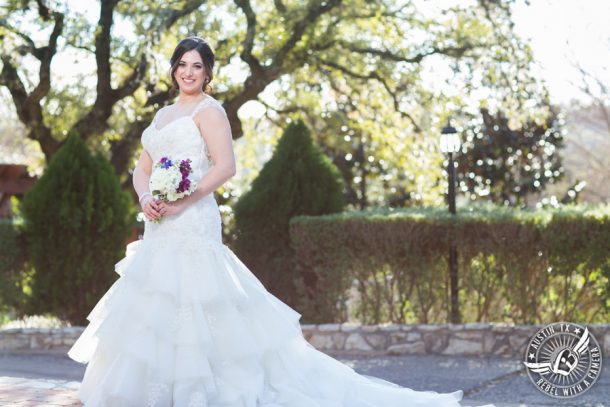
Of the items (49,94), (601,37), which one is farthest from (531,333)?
(601,37)

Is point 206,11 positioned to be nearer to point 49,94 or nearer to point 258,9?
point 258,9

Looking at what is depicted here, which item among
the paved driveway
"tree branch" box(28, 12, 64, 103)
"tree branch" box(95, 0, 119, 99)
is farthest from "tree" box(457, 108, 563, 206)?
the paved driveway

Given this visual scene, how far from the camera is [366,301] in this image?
9656mm

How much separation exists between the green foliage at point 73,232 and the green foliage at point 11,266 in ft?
0.40

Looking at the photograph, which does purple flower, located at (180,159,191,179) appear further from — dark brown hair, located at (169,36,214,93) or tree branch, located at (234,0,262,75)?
tree branch, located at (234,0,262,75)

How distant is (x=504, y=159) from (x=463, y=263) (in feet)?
44.8

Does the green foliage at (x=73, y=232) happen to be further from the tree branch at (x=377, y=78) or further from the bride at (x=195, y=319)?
the tree branch at (x=377, y=78)

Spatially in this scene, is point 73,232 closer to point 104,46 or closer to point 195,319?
point 104,46

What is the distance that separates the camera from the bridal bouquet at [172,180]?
181 inches

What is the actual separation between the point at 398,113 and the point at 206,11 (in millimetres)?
4053

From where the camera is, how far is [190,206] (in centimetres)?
479

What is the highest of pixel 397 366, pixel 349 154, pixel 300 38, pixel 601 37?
pixel 601 37

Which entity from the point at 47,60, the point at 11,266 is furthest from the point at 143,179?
the point at 47,60

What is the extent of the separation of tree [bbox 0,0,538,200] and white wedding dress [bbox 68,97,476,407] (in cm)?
819
